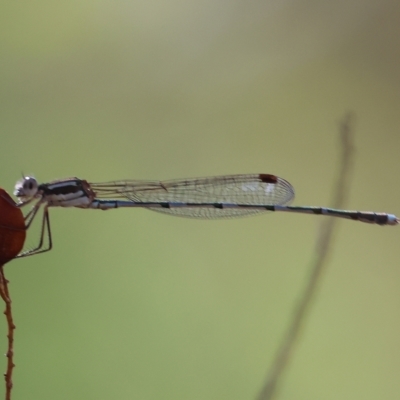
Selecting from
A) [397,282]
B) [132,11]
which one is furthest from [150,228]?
[397,282]

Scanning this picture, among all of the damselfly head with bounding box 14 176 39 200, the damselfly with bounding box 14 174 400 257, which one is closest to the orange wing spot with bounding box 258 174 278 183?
the damselfly with bounding box 14 174 400 257

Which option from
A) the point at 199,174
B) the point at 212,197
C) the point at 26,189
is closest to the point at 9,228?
the point at 26,189

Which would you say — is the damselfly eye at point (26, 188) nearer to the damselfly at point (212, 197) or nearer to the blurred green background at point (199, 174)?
the damselfly at point (212, 197)

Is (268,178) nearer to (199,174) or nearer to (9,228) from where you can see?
(199,174)

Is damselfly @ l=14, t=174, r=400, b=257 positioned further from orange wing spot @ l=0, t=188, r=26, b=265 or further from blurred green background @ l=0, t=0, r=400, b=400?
orange wing spot @ l=0, t=188, r=26, b=265

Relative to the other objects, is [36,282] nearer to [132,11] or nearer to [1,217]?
[1,217]

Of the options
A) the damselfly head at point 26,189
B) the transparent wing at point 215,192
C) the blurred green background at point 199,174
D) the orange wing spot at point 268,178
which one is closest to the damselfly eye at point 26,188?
the damselfly head at point 26,189
